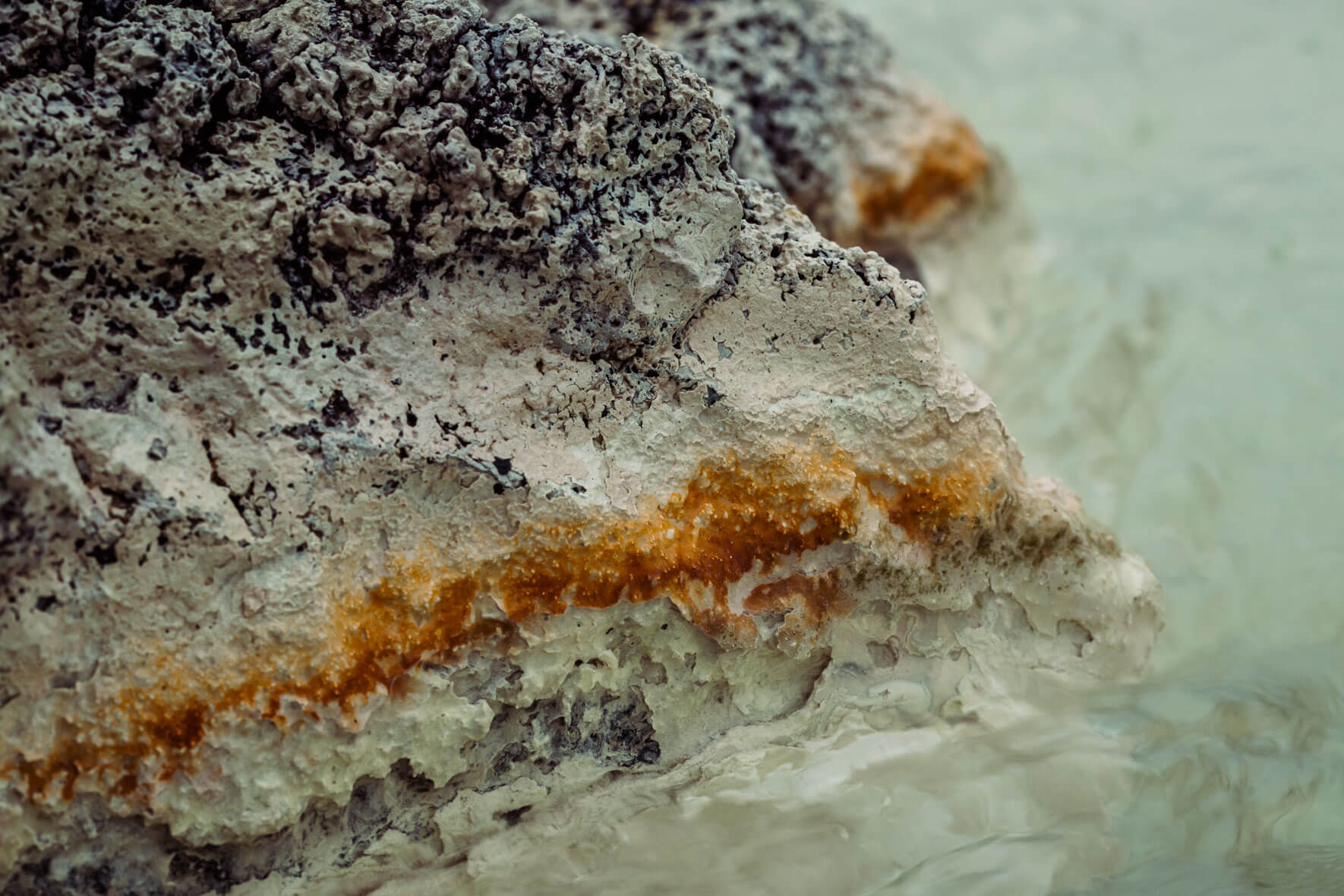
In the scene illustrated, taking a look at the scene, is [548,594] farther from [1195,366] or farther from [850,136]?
[1195,366]

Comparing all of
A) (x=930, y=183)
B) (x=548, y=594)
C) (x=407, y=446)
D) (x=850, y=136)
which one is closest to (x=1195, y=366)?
(x=930, y=183)

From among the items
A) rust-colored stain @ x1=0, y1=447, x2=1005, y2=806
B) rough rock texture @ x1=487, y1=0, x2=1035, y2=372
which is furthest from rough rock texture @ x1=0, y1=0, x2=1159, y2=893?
rough rock texture @ x1=487, y1=0, x2=1035, y2=372

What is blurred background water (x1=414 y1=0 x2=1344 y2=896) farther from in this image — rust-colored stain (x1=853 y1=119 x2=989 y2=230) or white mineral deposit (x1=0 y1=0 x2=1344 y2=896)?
rust-colored stain (x1=853 y1=119 x2=989 y2=230)

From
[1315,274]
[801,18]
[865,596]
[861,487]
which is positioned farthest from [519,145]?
[1315,274]

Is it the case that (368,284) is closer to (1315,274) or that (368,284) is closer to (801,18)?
(801,18)

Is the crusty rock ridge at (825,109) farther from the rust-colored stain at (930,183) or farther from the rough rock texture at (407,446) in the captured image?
the rough rock texture at (407,446)
